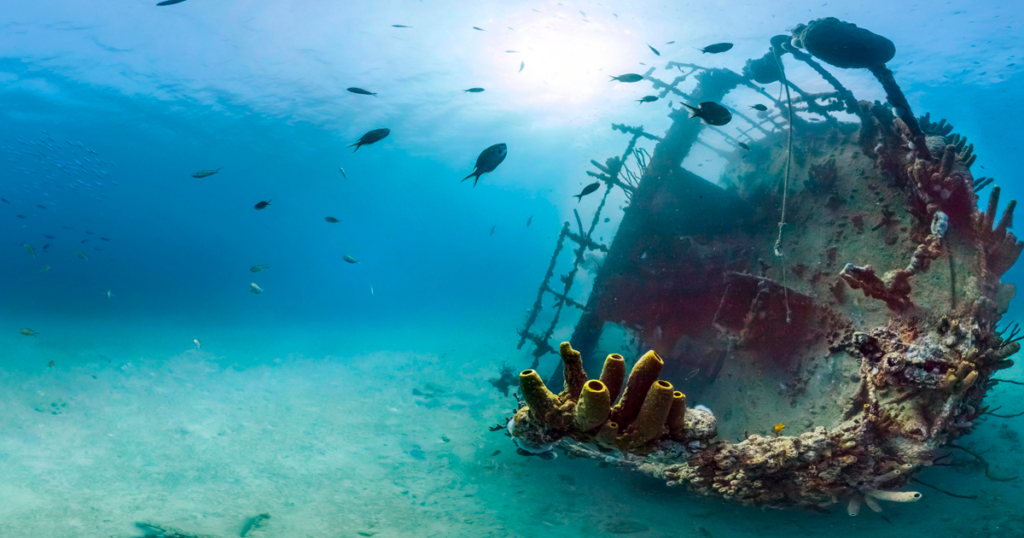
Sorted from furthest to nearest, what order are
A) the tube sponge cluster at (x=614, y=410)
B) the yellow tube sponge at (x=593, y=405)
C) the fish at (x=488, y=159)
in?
the fish at (x=488, y=159)
the tube sponge cluster at (x=614, y=410)
the yellow tube sponge at (x=593, y=405)

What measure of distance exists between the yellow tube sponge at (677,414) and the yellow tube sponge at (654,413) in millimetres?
50

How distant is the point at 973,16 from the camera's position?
50.3ft

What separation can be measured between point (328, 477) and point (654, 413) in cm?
832

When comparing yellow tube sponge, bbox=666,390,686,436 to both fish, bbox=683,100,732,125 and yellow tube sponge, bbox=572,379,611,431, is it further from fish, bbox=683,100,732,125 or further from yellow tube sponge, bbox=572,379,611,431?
fish, bbox=683,100,732,125

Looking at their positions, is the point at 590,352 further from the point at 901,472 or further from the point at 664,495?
the point at 901,472

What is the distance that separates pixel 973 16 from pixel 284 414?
29758 mm

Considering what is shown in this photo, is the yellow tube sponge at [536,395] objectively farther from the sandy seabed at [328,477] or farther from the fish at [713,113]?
the fish at [713,113]

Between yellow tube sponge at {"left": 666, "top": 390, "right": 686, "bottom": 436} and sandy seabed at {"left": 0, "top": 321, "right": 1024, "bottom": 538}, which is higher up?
yellow tube sponge at {"left": 666, "top": 390, "right": 686, "bottom": 436}

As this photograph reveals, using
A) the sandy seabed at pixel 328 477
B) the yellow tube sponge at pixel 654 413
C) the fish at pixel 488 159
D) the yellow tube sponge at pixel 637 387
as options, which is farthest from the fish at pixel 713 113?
the sandy seabed at pixel 328 477

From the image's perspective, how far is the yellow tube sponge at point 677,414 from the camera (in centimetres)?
296

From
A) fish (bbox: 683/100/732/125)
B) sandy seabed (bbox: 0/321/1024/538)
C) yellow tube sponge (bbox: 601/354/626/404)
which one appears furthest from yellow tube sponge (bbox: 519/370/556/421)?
fish (bbox: 683/100/732/125)

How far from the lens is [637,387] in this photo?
3.01 meters

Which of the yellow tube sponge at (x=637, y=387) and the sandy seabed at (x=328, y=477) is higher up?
the yellow tube sponge at (x=637, y=387)

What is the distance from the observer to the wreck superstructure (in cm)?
372
